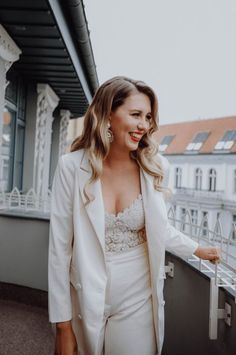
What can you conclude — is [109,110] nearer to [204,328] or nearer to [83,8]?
[204,328]

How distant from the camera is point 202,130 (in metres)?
6.70

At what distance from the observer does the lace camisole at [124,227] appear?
1271 millimetres

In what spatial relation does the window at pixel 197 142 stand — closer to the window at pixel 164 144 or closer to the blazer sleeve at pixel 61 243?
the window at pixel 164 144

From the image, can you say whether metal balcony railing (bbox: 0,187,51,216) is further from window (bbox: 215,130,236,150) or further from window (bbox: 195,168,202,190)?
window (bbox: 215,130,236,150)

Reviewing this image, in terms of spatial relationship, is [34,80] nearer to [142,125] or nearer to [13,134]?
[13,134]

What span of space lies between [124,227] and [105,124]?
1.10 ft

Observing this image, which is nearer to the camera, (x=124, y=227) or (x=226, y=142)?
(x=124, y=227)

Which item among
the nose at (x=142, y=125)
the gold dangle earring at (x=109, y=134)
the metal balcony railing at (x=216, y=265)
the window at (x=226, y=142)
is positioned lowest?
the metal balcony railing at (x=216, y=265)

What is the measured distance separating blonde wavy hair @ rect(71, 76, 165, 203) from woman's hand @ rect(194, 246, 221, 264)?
33cm

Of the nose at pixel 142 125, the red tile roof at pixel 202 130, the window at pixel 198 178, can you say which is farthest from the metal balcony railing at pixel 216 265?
the window at pixel 198 178

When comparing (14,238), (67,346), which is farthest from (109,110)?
A: (14,238)

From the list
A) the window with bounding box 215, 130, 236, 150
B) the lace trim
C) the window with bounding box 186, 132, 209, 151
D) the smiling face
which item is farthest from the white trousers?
the window with bounding box 186, 132, 209, 151

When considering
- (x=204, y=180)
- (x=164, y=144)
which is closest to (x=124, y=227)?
(x=164, y=144)

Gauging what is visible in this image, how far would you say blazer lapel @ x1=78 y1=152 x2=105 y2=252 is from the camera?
1229 millimetres
